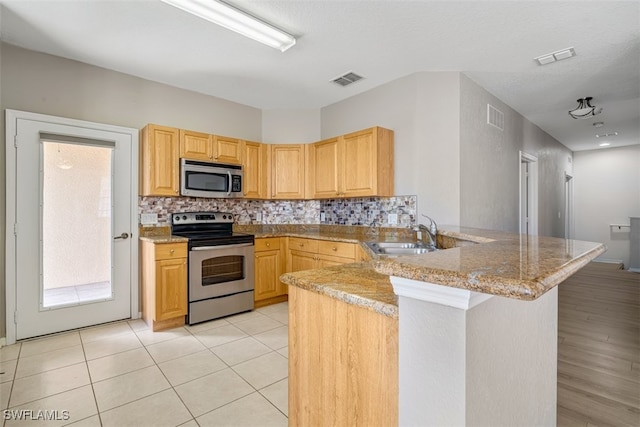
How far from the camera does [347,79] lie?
3.50m

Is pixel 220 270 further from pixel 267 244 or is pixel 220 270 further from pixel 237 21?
pixel 237 21

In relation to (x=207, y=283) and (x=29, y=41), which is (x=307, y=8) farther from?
(x=207, y=283)

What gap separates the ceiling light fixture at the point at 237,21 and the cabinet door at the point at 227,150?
147 centimetres

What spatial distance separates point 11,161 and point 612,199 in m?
10.4

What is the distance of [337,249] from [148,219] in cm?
214

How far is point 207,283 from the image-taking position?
128 inches

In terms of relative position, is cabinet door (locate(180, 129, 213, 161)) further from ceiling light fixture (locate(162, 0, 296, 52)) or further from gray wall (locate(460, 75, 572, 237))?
gray wall (locate(460, 75, 572, 237))

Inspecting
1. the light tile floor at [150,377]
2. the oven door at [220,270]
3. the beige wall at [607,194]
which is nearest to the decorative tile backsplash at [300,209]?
the oven door at [220,270]

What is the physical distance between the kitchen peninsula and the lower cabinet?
2.38 metres

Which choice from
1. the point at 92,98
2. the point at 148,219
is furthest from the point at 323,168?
the point at 92,98

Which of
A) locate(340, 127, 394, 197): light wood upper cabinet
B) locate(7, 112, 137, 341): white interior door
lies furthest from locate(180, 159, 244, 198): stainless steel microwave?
locate(340, 127, 394, 197): light wood upper cabinet

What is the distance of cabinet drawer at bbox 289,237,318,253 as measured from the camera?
3592 mm

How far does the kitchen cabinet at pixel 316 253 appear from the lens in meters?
3.27

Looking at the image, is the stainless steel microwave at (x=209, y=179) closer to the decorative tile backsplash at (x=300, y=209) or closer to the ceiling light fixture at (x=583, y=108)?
the decorative tile backsplash at (x=300, y=209)
